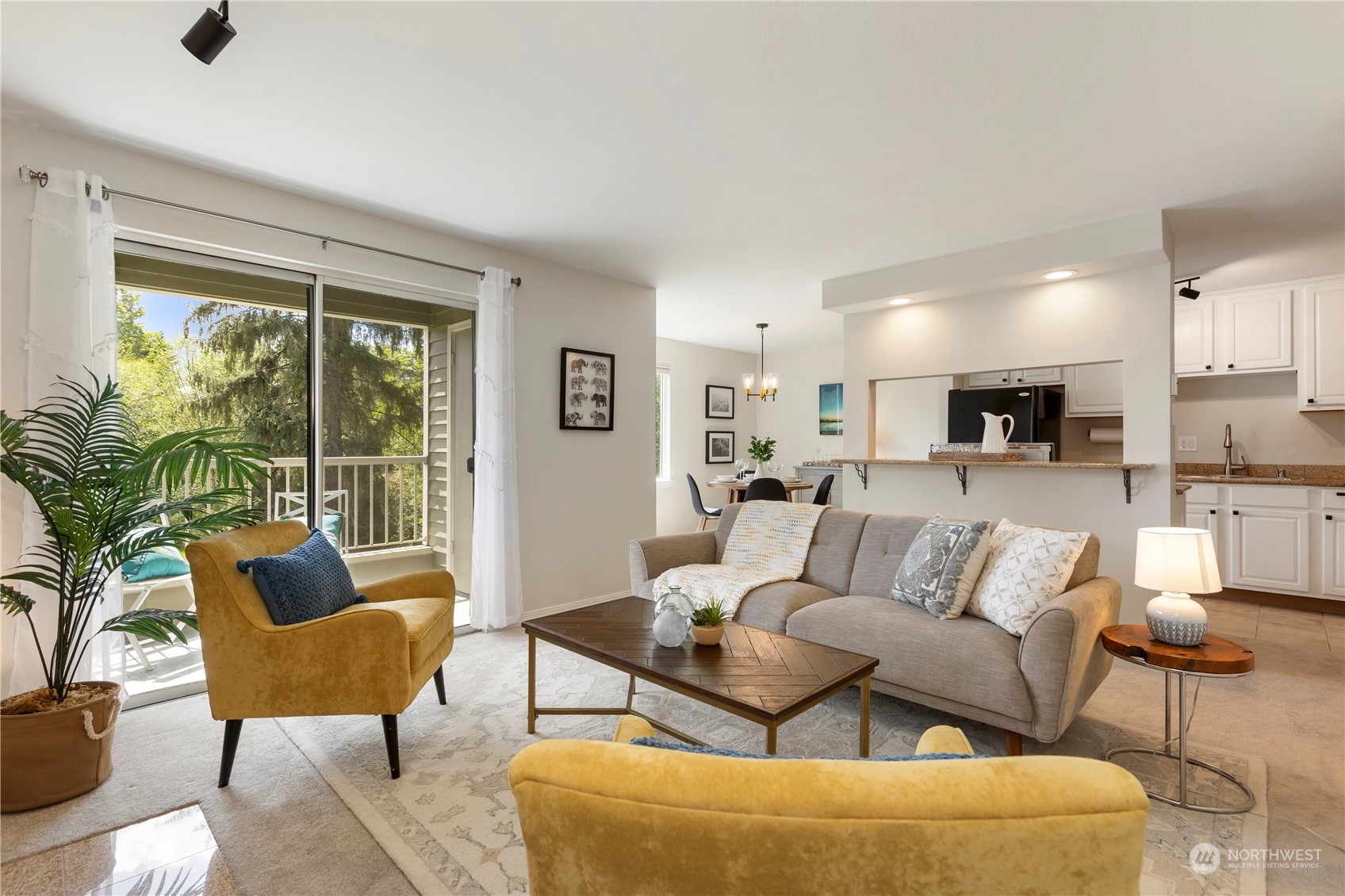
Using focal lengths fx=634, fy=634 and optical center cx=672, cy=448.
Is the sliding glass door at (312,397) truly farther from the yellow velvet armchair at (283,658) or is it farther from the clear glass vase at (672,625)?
the clear glass vase at (672,625)

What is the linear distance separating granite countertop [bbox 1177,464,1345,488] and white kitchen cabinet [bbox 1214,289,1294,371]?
0.84 m

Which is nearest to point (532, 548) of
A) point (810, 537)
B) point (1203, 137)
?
point (810, 537)

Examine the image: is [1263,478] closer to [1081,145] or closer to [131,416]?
[1081,145]

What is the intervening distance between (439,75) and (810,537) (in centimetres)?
272

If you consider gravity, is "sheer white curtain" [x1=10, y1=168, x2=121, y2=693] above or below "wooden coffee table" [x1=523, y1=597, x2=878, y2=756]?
above

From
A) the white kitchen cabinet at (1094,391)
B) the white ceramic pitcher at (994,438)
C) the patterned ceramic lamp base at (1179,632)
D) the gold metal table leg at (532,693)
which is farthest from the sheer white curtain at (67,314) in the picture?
the white kitchen cabinet at (1094,391)

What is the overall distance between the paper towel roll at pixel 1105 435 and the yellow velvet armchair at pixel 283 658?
225 inches

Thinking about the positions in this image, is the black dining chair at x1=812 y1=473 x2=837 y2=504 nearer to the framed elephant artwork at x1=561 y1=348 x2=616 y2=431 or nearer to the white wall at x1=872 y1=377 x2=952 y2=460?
the white wall at x1=872 y1=377 x2=952 y2=460

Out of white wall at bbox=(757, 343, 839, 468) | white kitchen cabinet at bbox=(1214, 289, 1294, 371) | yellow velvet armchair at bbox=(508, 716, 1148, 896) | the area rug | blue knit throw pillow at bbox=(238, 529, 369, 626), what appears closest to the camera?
yellow velvet armchair at bbox=(508, 716, 1148, 896)

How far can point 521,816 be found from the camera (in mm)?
743

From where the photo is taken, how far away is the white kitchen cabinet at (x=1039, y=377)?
548 cm

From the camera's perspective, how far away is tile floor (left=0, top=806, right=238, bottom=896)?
1664 millimetres

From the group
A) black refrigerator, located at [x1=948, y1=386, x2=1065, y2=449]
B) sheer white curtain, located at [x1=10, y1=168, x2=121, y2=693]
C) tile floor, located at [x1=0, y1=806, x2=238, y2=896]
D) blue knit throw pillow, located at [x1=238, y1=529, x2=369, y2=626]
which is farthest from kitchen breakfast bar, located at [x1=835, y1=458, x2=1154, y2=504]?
sheer white curtain, located at [x1=10, y1=168, x2=121, y2=693]

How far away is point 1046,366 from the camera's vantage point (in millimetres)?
4125
